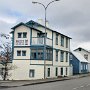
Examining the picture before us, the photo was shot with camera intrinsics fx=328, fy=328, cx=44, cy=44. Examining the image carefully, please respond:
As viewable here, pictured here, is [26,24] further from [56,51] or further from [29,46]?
[56,51]

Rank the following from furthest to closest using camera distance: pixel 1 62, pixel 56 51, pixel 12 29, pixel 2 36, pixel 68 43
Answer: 1. pixel 68 43
2. pixel 56 51
3. pixel 12 29
4. pixel 1 62
5. pixel 2 36

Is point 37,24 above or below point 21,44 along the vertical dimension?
above

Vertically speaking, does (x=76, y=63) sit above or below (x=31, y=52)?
below

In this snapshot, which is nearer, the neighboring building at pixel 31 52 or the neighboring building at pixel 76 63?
the neighboring building at pixel 31 52

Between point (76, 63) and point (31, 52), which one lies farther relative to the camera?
point (76, 63)

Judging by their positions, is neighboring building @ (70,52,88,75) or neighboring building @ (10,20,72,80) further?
neighboring building @ (70,52,88,75)

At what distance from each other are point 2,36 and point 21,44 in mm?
7566

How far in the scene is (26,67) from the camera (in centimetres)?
5147

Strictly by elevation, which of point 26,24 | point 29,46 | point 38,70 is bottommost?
point 38,70

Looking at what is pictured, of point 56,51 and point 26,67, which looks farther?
point 56,51

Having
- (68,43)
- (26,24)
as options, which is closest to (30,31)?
(26,24)

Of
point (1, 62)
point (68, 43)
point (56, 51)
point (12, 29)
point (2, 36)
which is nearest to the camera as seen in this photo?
point (2, 36)

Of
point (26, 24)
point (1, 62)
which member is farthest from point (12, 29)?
point (1, 62)

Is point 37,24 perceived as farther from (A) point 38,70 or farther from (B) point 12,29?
(A) point 38,70
